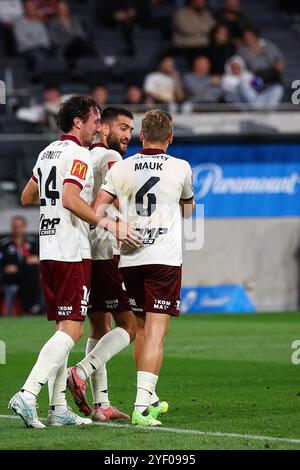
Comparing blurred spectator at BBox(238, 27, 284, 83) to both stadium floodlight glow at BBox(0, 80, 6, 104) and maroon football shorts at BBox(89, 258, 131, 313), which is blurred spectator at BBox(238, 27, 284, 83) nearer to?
stadium floodlight glow at BBox(0, 80, 6, 104)

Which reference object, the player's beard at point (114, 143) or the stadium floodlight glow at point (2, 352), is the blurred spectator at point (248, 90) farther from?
the player's beard at point (114, 143)

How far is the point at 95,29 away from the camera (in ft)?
82.4

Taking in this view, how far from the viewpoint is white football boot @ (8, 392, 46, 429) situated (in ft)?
26.0

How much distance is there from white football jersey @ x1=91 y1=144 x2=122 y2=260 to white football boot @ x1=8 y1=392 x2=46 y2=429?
4.67 feet

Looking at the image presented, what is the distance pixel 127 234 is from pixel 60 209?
53 cm

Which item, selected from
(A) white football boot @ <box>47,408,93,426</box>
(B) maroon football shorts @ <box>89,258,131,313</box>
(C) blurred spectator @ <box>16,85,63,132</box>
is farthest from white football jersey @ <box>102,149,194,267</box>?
(C) blurred spectator @ <box>16,85,63,132</box>

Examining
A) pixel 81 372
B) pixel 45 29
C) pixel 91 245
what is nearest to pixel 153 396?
pixel 81 372

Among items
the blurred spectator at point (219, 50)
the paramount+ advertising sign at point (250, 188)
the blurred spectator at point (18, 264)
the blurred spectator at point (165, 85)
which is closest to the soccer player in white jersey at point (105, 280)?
the blurred spectator at point (18, 264)

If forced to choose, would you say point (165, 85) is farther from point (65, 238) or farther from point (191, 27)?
point (65, 238)

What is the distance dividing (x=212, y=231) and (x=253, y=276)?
1179mm

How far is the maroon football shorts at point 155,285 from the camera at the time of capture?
838 centimetres

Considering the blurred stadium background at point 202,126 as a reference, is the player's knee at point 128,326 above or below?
below

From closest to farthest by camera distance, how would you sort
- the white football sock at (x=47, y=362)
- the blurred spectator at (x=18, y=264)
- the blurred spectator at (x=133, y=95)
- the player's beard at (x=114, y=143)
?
the white football sock at (x=47, y=362) < the player's beard at (x=114, y=143) < the blurred spectator at (x=18, y=264) < the blurred spectator at (x=133, y=95)

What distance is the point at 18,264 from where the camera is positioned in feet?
68.6
